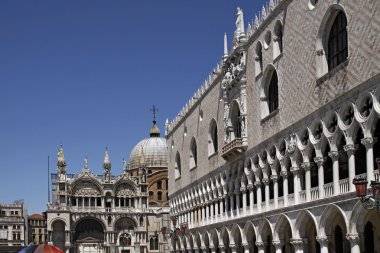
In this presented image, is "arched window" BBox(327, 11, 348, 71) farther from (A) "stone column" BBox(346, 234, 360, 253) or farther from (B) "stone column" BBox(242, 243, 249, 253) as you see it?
(B) "stone column" BBox(242, 243, 249, 253)

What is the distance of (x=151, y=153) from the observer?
86.0 m

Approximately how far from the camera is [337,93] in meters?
23.7

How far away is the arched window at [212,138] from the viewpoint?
4241cm

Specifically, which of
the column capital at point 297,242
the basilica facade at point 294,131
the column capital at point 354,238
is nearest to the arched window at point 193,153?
the basilica facade at point 294,131

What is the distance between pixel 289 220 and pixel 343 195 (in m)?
5.60

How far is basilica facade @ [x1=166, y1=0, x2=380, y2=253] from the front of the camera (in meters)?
22.4

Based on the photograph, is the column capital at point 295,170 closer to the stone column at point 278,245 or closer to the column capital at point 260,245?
the stone column at point 278,245

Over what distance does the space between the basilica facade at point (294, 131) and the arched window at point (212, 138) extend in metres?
0.07

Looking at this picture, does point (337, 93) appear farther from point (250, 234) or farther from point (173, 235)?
point (173, 235)

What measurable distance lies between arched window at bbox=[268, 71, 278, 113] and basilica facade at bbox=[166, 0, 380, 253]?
0.16 ft

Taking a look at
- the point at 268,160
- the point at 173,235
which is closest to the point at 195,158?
the point at 173,235

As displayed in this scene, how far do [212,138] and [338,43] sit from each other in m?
19.3

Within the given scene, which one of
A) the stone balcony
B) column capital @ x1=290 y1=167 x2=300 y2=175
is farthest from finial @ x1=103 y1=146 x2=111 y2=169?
column capital @ x1=290 y1=167 x2=300 y2=175

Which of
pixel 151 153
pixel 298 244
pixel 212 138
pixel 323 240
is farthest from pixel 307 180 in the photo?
pixel 151 153
